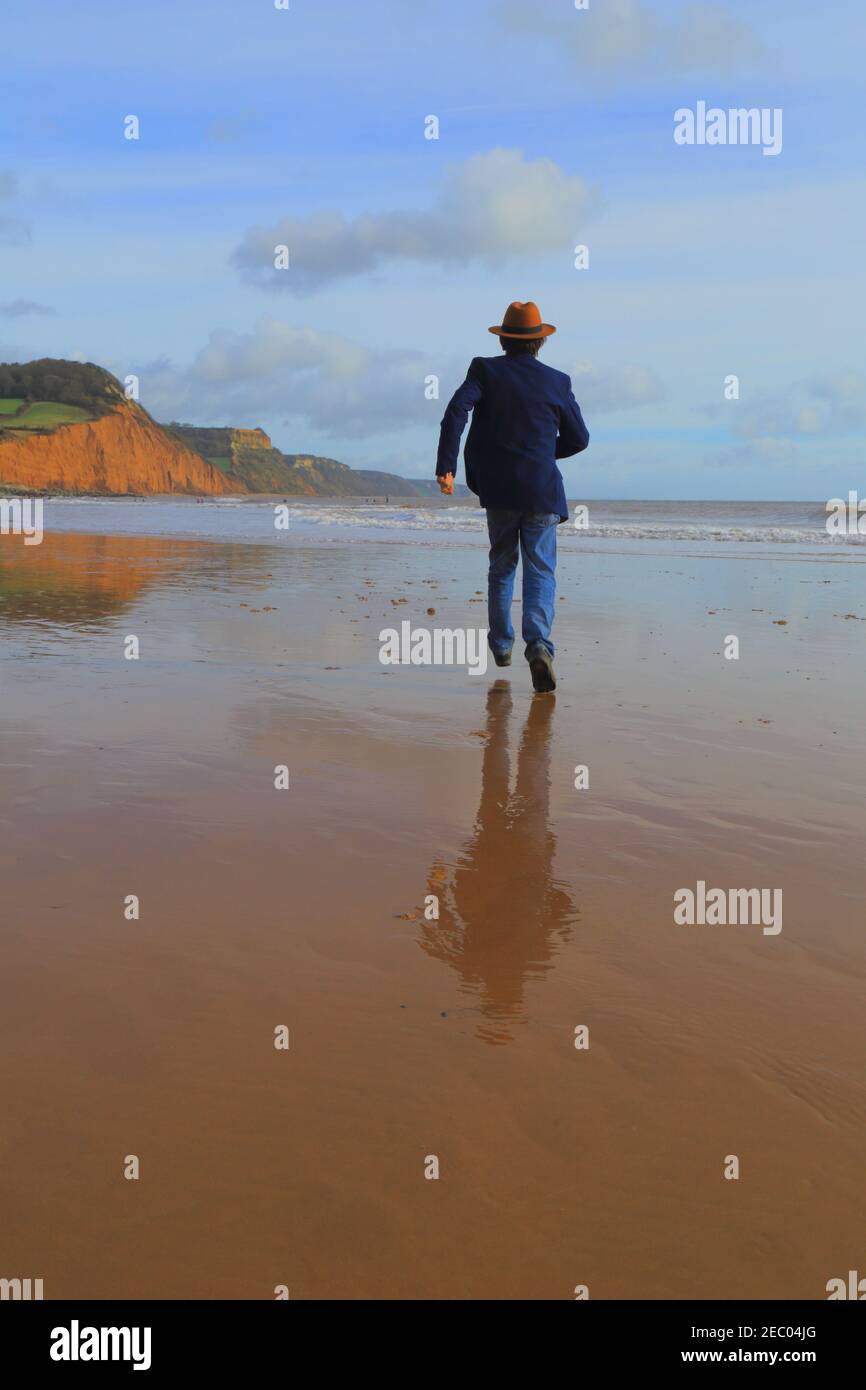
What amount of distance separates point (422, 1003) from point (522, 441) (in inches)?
182

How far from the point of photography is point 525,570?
6613 millimetres

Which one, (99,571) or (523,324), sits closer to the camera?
(523,324)

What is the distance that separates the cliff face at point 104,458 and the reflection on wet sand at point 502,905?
279 ft

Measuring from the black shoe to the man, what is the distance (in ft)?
1.11

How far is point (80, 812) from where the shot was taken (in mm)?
3527

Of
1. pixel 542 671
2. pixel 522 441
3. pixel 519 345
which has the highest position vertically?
pixel 519 345

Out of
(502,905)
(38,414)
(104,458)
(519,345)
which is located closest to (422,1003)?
(502,905)

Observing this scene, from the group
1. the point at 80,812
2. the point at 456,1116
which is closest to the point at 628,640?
the point at 80,812
